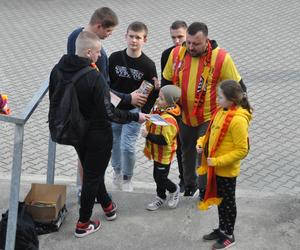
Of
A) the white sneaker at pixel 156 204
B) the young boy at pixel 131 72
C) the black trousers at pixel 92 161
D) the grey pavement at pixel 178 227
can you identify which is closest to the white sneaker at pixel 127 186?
the young boy at pixel 131 72

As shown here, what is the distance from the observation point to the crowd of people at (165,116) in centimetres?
387

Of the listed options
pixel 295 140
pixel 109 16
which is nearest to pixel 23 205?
pixel 109 16

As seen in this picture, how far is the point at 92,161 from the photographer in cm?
405

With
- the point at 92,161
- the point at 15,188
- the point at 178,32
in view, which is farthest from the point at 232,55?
the point at 15,188

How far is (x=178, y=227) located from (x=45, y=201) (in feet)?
3.55

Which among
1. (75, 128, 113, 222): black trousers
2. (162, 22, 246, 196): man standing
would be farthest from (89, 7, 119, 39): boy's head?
(75, 128, 113, 222): black trousers

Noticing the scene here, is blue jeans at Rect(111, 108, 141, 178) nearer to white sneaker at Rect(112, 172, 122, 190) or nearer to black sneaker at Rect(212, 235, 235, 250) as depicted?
white sneaker at Rect(112, 172, 122, 190)

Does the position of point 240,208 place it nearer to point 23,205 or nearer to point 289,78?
point 23,205

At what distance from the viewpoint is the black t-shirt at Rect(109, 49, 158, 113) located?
500cm

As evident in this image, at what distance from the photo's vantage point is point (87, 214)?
424 cm

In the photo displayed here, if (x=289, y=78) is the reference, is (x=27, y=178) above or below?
below

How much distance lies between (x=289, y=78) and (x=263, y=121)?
1.75m

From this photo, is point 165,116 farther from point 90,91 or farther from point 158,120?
point 90,91

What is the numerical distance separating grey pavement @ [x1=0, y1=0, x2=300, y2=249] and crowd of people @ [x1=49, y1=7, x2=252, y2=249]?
487 millimetres
